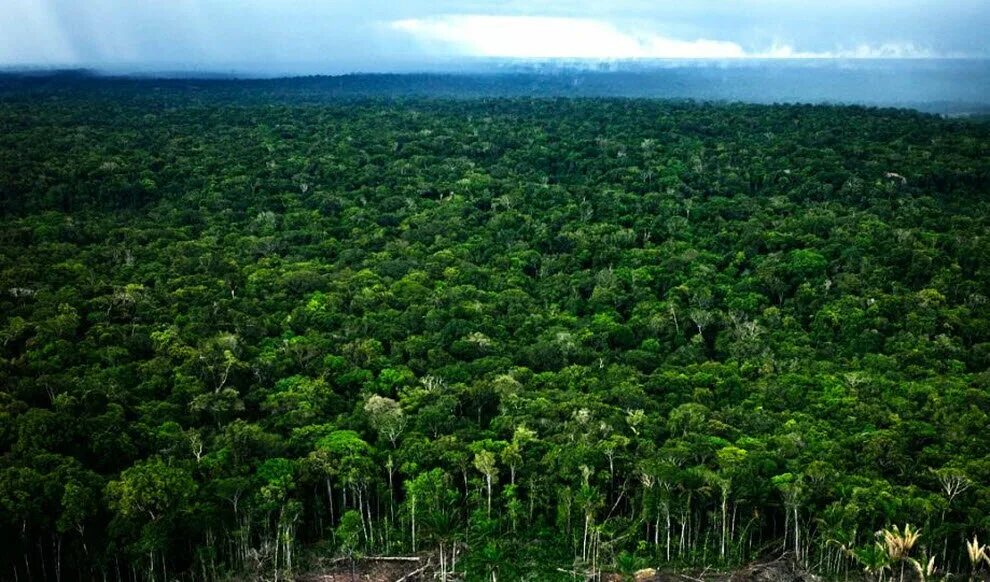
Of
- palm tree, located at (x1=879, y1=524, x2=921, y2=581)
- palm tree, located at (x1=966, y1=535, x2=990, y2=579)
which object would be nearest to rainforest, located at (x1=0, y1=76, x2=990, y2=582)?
palm tree, located at (x1=879, y1=524, x2=921, y2=581)

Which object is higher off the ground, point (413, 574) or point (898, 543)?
point (898, 543)

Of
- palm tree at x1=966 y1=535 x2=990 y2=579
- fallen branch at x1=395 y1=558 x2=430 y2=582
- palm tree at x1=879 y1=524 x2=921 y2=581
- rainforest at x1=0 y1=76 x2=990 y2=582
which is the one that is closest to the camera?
palm tree at x1=966 y1=535 x2=990 y2=579

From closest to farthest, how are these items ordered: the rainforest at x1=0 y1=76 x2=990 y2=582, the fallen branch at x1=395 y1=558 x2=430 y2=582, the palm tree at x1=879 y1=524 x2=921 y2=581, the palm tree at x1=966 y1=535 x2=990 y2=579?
1. the palm tree at x1=966 y1=535 x2=990 y2=579
2. the palm tree at x1=879 y1=524 x2=921 y2=581
3. the fallen branch at x1=395 y1=558 x2=430 y2=582
4. the rainforest at x1=0 y1=76 x2=990 y2=582

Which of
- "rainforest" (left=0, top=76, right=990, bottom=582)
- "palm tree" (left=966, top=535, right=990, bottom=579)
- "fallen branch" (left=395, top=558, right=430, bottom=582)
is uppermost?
"rainforest" (left=0, top=76, right=990, bottom=582)

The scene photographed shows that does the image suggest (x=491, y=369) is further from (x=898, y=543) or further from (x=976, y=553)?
(x=976, y=553)

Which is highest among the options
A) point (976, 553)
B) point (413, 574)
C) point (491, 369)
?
point (491, 369)

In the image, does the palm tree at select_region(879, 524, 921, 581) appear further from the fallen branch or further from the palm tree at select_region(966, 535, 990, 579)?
the fallen branch

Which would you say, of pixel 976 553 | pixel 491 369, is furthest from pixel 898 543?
pixel 491 369

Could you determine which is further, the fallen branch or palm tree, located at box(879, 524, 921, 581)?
the fallen branch
